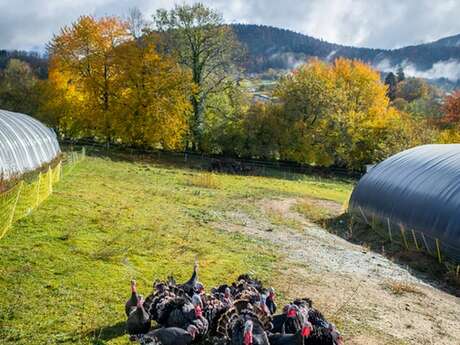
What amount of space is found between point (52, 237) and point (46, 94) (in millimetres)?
38210

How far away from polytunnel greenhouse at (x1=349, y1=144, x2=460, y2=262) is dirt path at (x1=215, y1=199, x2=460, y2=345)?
1.88 meters

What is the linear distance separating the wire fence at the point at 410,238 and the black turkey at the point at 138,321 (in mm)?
10191

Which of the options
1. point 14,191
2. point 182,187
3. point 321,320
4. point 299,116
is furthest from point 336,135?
point 321,320

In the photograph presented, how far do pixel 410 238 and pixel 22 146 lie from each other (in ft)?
64.3

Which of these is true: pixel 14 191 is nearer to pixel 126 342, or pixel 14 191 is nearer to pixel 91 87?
pixel 126 342

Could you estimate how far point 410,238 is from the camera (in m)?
17.3

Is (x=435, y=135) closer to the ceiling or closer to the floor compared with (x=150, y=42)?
closer to the floor

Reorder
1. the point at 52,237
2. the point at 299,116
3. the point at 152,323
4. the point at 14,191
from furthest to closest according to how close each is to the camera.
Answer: the point at 299,116 < the point at 14,191 < the point at 52,237 < the point at 152,323

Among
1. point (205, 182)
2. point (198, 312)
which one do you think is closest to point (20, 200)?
point (198, 312)

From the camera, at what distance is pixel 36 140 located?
2702cm

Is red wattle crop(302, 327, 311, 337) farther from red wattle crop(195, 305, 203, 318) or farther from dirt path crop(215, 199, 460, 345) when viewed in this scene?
dirt path crop(215, 199, 460, 345)

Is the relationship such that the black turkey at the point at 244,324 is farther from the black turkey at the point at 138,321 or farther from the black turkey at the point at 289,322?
the black turkey at the point at 138,321

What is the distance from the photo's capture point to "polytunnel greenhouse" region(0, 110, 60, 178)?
69.1 feet

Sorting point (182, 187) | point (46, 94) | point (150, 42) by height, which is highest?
point (150, 42)
